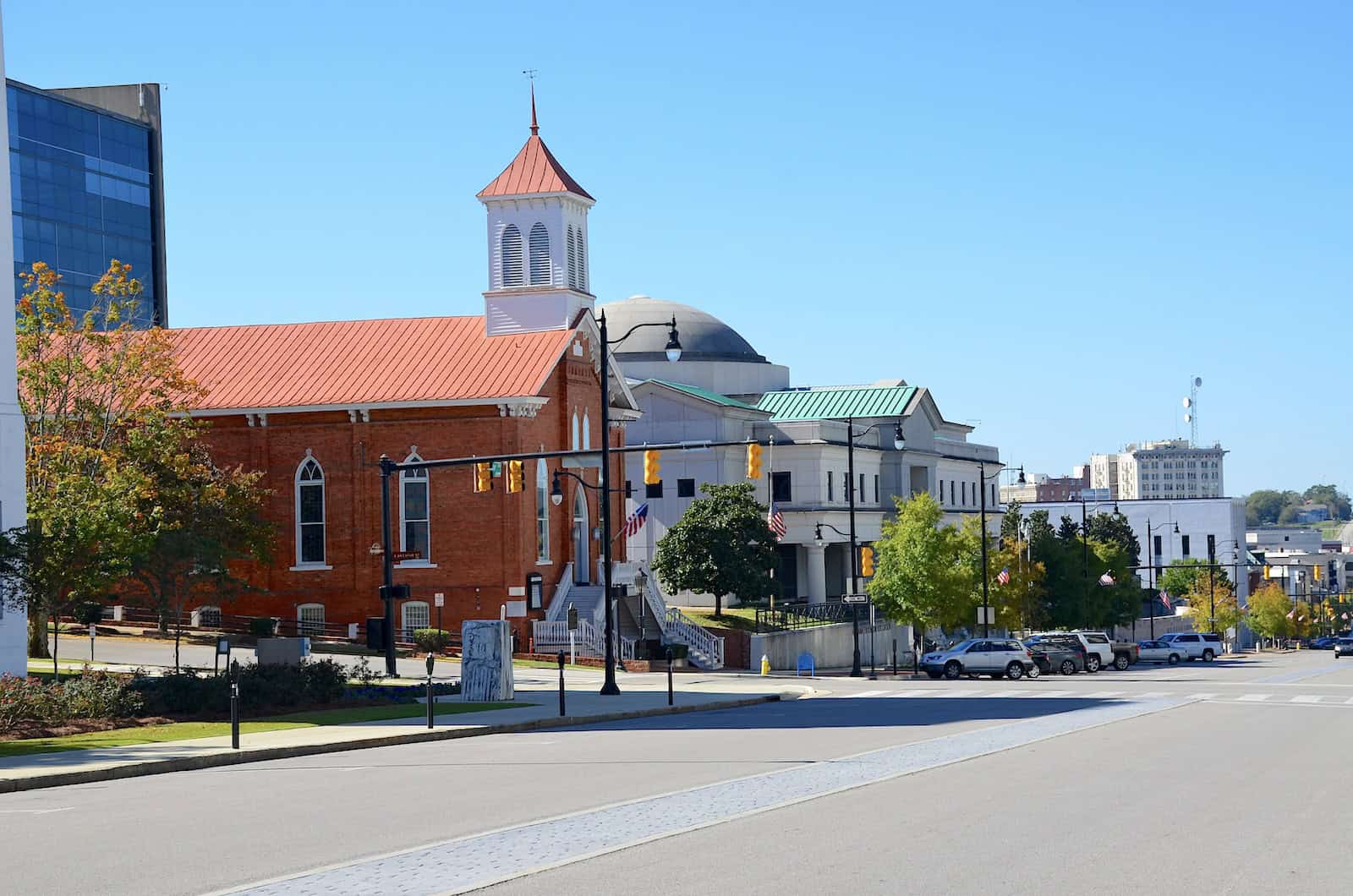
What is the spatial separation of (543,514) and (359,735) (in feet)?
111

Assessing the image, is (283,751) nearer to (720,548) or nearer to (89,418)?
(89,418)

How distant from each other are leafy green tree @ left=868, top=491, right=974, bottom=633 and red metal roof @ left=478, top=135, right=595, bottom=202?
1934cm

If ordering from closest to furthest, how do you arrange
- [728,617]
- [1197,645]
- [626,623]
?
[626,623]
[728,617]
[1197,645]

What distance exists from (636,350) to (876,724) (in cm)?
6344

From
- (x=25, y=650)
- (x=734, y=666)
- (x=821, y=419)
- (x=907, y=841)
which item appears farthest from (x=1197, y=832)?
(x=821, y=419)

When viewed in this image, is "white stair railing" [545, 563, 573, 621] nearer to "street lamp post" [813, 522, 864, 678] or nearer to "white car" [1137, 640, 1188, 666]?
"street lamp post" [813, 522, 864, 678]

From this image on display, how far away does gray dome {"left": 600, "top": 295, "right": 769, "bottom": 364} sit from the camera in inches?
3607

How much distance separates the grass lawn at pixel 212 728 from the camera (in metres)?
24.3

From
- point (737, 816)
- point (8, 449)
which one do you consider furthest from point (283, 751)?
point (8, 449)

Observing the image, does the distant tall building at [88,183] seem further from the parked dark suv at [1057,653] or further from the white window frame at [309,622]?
the parked dark suv at [1057,653]

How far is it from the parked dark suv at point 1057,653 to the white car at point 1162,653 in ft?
68.5

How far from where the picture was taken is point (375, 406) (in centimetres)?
5806

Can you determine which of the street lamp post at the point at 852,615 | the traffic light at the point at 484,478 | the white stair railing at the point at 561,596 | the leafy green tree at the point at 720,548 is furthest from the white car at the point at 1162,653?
the traffic light at the point at 484,478

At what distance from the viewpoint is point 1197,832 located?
561 inches
